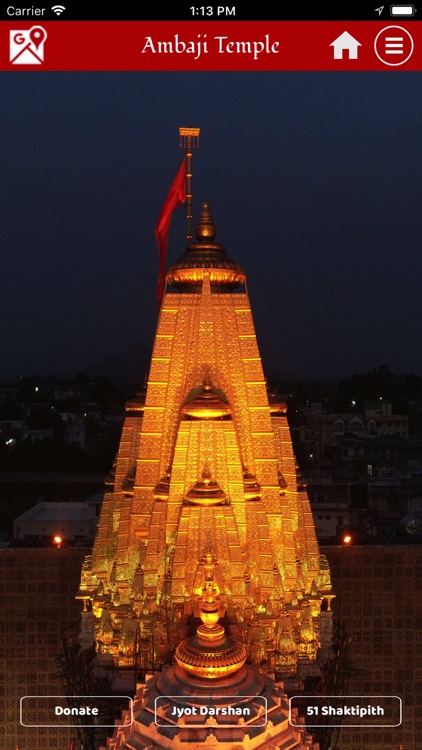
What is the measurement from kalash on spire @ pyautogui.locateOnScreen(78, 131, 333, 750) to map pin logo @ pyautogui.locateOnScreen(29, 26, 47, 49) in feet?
12.2

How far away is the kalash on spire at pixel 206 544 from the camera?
6.27 meters

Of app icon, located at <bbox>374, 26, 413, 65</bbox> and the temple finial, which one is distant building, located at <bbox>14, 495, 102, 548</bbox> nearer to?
the temple finial

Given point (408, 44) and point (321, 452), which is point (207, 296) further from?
point (321, 452)

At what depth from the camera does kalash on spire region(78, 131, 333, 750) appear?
6266mm

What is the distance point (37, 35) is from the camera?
6.08 metres

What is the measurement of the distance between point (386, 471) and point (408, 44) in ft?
57.1

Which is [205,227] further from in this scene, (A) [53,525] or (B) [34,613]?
(A) [53,525]

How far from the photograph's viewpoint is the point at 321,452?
1063 inches

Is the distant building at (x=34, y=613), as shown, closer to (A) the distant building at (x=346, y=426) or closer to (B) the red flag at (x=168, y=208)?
(B) the red flag at (x=168, y=208)
